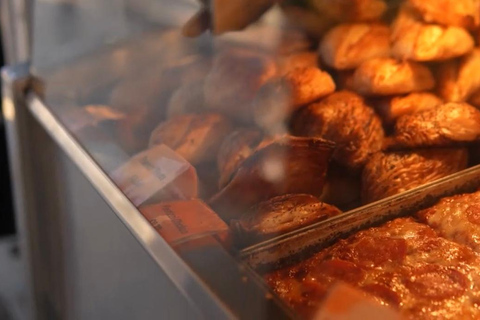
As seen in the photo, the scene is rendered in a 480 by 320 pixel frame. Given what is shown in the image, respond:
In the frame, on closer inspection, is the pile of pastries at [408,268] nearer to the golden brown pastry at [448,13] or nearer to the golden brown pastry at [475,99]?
the golden brown pastry at [475,99]

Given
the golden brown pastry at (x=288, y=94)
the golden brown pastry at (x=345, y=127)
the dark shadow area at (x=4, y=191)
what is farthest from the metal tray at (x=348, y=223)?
the dark shadow area at (x=4, y=191)

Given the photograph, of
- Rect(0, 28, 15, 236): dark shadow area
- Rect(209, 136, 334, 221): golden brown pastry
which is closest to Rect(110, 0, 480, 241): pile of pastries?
Rect(209, 136, 334, 221): golden brown pastry

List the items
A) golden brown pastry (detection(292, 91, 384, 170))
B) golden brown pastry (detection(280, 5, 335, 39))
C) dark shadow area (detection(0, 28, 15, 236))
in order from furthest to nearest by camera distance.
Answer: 1. dark shadow area (detection(0, 28, 15, 236))
2. golden brown pastry (detection(280, 5, 335, 39))
3. golden brown pastry (detection(292, 91, 384, 170))

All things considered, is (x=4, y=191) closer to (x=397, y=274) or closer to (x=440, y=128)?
(x=440, y=128)

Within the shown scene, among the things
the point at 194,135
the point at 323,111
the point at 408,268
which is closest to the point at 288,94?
the point at 323,111

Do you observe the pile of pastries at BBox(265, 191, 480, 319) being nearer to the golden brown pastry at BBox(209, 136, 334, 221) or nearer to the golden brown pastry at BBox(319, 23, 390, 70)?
the golden brown pastry at BBox(209, 136, 334, 221)

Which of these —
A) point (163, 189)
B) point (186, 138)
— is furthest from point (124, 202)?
point (186, 138)
